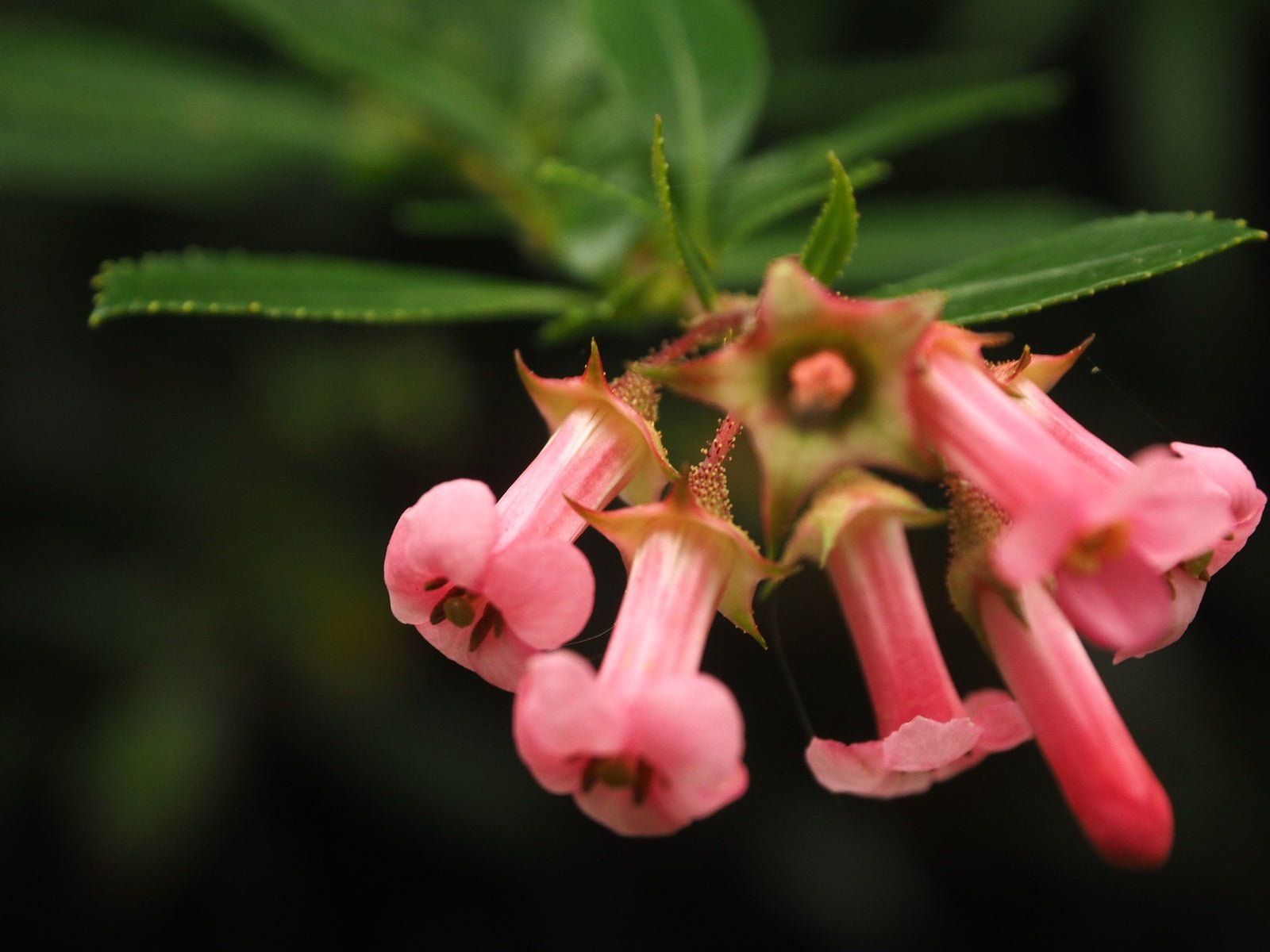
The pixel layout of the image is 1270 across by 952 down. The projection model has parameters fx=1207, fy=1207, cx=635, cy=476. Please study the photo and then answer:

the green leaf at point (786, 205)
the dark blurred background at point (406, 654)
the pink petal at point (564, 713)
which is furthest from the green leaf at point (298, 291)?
the dark blurred background at point (406, 654)

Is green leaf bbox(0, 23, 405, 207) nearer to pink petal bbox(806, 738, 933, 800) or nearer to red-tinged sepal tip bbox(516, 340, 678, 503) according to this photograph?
red-tinged sepal tip bbox(516, 340, 678, 503)

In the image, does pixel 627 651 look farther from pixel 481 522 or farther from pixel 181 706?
pixel 181 706

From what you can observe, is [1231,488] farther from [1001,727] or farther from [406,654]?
[406,654]

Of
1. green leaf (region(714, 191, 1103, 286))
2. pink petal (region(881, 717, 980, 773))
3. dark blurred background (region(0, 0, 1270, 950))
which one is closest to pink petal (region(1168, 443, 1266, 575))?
pink petal (region(881, 717, 980, 773))

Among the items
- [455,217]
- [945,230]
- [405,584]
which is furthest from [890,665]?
[945,230]

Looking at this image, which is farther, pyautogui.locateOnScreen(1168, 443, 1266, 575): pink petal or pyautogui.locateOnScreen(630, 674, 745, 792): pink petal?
pyautogui.locateOnScreen(1168, 443, 1266, 575): pink petal
